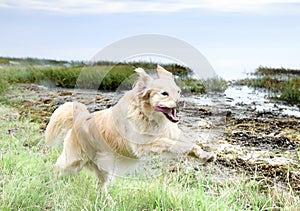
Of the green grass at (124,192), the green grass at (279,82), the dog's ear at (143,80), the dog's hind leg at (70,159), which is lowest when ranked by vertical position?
the green grass at (124,192)

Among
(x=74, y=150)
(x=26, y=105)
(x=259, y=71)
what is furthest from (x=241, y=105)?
(x=74, y=150)

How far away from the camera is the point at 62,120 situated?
363cm

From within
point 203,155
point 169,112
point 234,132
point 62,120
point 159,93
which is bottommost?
point 234,132

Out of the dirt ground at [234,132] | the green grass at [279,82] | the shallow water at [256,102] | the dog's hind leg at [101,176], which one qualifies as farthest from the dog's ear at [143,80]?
the green grass at [279,82]

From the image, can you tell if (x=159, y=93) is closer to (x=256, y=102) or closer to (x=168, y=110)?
(x=168, y=110)

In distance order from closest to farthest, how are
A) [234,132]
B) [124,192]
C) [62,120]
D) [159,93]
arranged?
1. [159,93]
2. [124,192]
3. [62,120]
4. [234,132]

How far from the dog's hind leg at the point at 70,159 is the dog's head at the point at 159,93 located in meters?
0.62

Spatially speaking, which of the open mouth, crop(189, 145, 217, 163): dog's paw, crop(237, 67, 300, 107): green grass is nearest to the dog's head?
the open mouth

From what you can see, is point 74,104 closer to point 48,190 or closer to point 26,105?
point 48,190

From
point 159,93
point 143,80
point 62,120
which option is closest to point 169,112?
point 159,93

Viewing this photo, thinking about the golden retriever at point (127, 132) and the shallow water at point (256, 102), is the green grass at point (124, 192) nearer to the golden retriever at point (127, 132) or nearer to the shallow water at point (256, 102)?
the golden retriever at point (127, 132)

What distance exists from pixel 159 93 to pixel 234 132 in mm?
3148

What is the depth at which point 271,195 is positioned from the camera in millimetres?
3570

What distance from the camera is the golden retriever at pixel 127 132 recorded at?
303 centimetres
